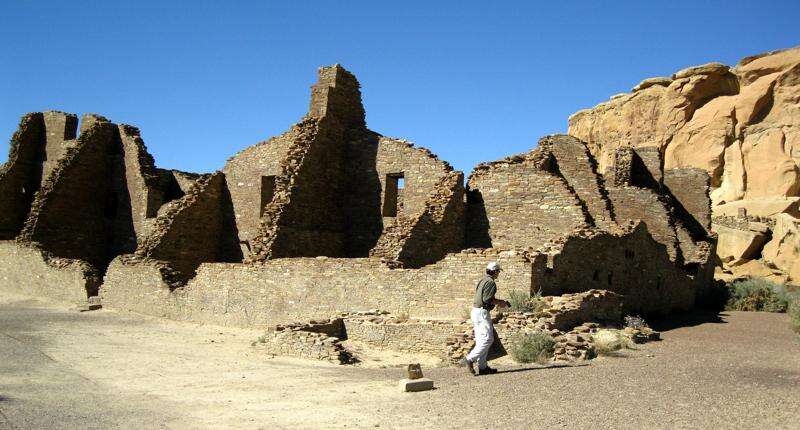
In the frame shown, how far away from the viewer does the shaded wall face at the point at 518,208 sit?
16438 millimetres

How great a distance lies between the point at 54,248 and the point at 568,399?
2312 centimetres

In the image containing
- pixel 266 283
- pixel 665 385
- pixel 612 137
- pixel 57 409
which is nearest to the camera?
pixel 57 409

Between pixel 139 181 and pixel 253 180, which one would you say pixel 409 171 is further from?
pixel 139 181

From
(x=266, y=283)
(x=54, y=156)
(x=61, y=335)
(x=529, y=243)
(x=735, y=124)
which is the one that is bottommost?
(x=61, y=335)

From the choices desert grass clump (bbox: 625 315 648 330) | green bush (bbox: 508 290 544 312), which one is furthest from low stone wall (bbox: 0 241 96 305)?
desert grass clump (bbox: 625 315 648 330)

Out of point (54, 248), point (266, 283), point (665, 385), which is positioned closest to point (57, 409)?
point (665, 385)

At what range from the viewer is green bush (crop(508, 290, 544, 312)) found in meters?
11.7

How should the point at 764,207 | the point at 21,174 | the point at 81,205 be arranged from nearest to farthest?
the point at 81,205
the point at 21,174
the point at 764,207

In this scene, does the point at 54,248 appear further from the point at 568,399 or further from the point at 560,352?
the point at 568,399

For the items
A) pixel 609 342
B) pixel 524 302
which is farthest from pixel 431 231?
pixel 609 342

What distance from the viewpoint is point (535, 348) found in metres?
10.1

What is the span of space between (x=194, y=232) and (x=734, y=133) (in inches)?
A: 1310

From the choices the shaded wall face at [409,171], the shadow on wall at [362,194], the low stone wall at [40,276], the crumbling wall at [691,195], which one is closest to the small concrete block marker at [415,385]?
the shaded wall face at [409,171]

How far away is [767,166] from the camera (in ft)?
125
